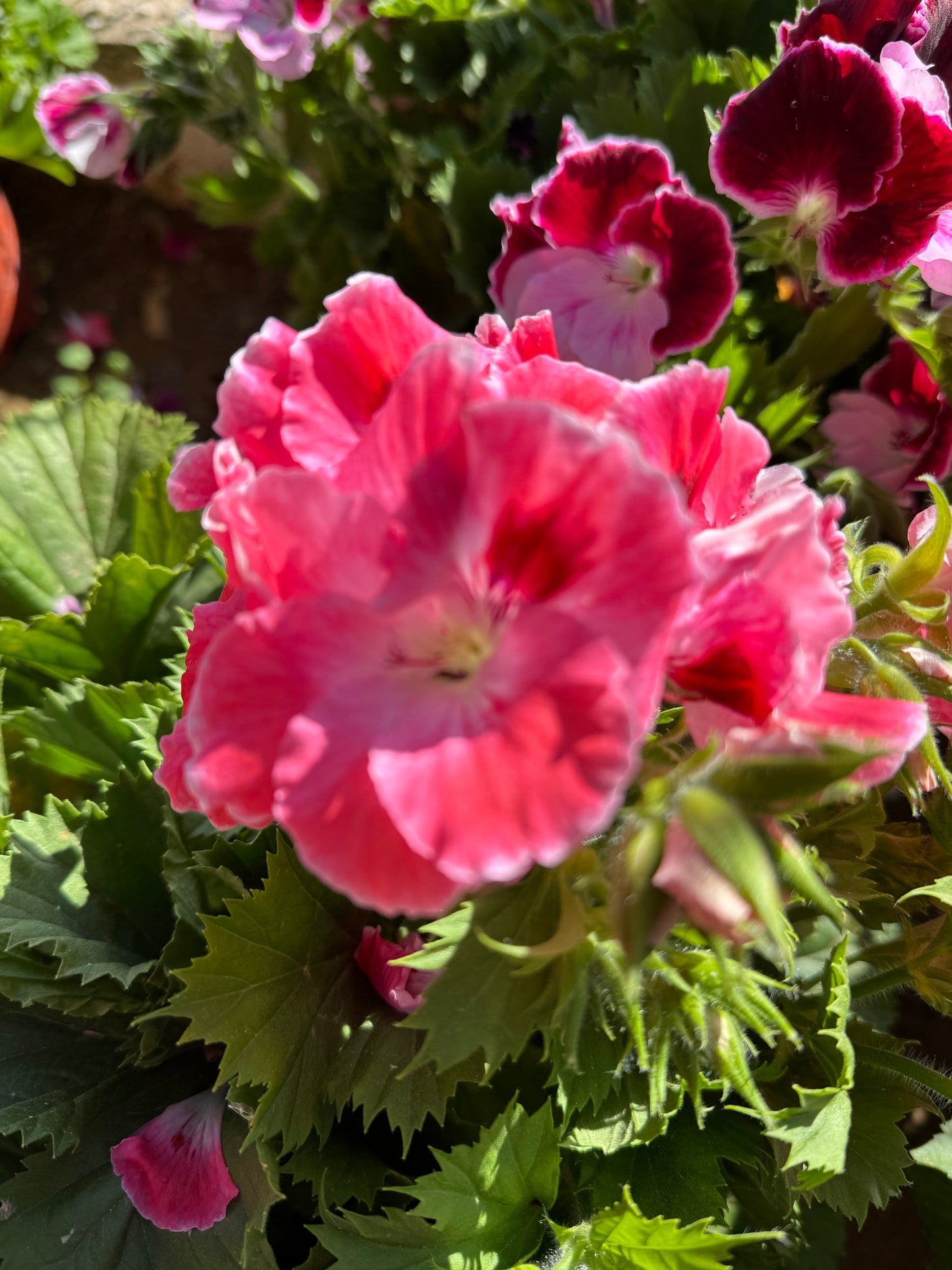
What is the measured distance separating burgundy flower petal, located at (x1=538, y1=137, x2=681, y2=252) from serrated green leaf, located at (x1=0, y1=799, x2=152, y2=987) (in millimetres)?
654

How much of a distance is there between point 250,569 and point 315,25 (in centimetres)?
105

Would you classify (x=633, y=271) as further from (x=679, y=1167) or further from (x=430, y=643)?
(x=679, y=1167)

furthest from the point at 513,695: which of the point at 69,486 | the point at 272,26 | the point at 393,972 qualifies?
the point at 272,26

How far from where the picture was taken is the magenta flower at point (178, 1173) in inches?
31.5

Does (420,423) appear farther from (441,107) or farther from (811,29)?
(441,107)

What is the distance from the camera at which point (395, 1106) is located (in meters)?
0.75

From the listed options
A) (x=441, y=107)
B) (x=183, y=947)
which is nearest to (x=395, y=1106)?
(x=183, y=947)

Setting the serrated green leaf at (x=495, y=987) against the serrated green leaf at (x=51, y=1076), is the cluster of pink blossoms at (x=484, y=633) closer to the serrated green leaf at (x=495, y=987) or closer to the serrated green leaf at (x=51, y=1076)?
the serrated green leaf at (x=495, y=987)

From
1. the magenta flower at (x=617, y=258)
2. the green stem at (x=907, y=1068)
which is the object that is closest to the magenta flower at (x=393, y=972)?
the green stem at (x=907, y=1068)

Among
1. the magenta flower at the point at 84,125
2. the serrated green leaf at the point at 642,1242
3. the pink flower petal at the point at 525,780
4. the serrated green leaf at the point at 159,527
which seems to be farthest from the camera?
the magenta flower at the point at 84,125

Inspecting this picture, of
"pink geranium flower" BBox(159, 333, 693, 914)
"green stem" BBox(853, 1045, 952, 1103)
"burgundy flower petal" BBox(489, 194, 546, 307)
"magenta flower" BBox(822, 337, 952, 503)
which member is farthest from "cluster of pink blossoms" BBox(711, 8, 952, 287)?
"green stem" BBox(853, 1045, 952, 1103)

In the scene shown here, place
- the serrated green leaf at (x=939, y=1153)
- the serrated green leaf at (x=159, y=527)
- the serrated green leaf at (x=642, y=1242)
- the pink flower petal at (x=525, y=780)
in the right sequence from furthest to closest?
the serrated green leaf at (x=159, y=527) < the serrated green leaf at (x=939, y=1153) < the serrated green leaf at (x=642, y=1242) < the pink flower petal at (x=525, y=780)

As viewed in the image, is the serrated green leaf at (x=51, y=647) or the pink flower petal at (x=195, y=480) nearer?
the pink flower petal at (x=195, y=480)

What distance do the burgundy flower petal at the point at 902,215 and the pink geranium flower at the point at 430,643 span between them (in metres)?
0.45
